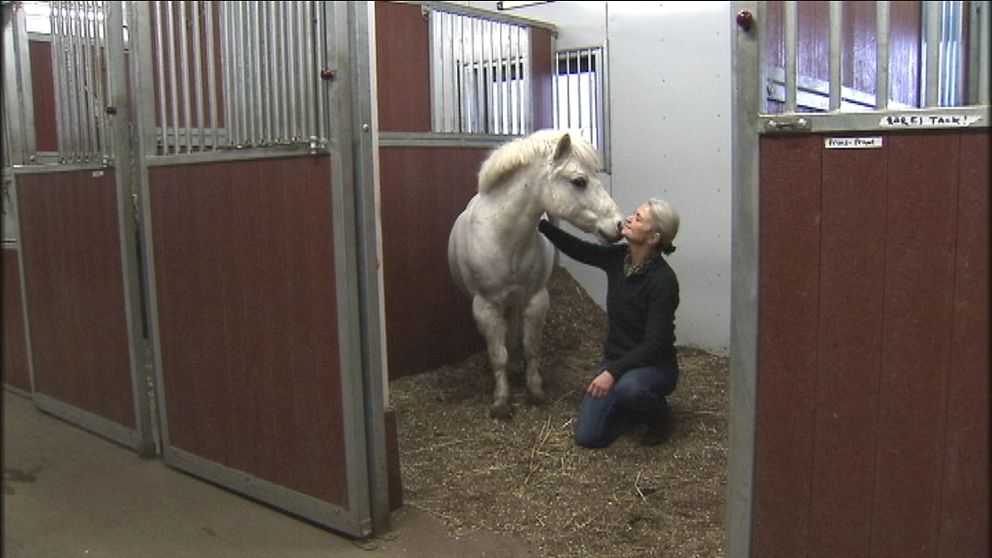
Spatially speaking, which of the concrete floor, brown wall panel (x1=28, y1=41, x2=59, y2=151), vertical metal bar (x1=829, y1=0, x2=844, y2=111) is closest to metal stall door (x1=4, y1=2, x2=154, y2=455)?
the concrete floor

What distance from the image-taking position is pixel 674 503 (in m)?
2.36

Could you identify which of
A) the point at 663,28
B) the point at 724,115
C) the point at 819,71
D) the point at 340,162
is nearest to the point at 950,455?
the point at 819,71

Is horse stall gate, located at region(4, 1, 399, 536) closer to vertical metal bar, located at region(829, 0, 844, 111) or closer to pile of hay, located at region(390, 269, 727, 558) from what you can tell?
pile of hay, located at region(390, 269, 727, 558)

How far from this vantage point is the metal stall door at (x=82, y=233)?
2809 millimetres

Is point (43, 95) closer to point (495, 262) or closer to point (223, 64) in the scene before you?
point (223, 64)

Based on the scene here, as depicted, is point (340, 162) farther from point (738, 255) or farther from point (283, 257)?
point (738, 255)

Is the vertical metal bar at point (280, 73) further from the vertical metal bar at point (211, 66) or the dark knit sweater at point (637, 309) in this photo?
the dark knit sweater at point (637, 309)

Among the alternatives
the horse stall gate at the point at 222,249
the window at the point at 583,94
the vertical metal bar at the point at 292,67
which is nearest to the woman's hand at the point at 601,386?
the horse stall gate at the point at 222,249

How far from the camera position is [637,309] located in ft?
9.29

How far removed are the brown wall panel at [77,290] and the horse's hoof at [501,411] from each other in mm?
1314

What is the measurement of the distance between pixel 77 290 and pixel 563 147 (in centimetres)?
192

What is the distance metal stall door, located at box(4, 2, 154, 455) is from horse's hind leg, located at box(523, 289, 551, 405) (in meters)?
1.43

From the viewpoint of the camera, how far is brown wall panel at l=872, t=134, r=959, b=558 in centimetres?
137

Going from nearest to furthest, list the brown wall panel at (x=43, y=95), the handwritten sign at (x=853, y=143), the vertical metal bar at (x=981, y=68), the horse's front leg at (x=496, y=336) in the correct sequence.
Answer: the vertical metal bar at (x=981, y=68) → the handwritten sign at (x=853, y=143) → the horse's front leg at (x=496, y=336) → the brown wall panel at (x=43, y=95)
